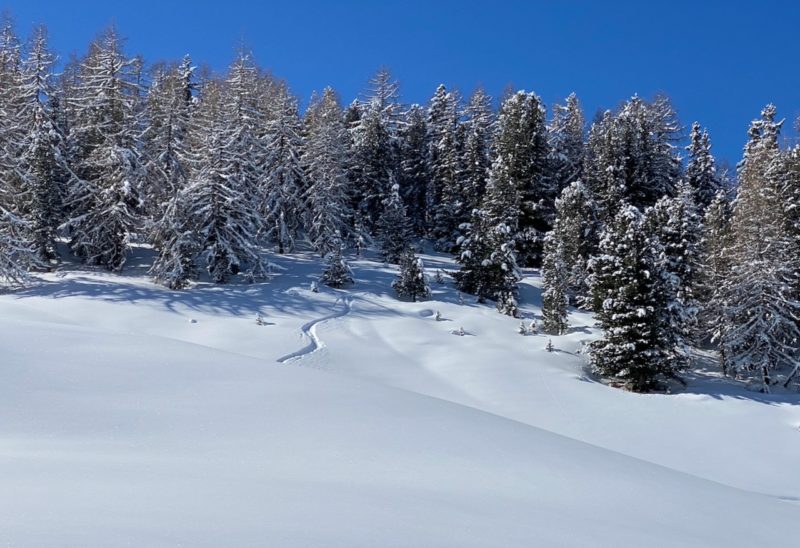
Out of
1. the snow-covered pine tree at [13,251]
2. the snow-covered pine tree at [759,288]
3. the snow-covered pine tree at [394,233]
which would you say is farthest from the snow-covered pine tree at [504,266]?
the snow-covered pine tree at [13,251]

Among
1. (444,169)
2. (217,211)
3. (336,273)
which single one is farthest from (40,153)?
(444,169)

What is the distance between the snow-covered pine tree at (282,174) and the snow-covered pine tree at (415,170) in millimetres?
15379

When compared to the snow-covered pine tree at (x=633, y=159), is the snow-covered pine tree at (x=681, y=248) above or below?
below

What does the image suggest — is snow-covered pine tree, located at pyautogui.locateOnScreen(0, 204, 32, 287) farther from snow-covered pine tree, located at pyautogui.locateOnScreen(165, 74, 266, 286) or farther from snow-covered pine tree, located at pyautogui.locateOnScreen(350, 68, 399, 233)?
snow-covered pine tree, located at pyautogui.locateOnScreen(350, 68, 399, 233)

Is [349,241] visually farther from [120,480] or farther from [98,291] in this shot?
[120,480]

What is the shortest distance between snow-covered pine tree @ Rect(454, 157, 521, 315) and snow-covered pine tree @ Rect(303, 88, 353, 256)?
925 centimetres

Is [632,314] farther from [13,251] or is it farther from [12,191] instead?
[12,191]

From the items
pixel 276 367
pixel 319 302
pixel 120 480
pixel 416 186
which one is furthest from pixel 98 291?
pixel 416 186

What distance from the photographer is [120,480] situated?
14.5 feet

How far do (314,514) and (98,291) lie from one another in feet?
87.0

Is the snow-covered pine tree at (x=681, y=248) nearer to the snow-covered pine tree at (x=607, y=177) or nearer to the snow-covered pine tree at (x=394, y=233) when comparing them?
the snow-covered pine tree at (x=607, y=177)

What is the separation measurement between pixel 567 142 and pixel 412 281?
30180 mm

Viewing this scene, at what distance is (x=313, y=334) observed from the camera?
81.6ft

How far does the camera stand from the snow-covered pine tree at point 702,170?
49125 millimetres
